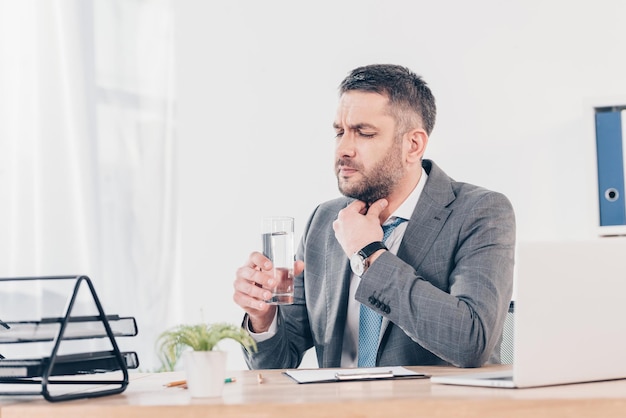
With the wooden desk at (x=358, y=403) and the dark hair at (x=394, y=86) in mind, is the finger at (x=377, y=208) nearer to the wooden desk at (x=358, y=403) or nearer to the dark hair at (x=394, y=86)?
the dark hair at (x=394, y=86)

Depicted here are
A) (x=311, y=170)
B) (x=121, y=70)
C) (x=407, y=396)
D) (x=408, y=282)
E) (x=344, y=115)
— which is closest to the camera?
(x=407, y=396)

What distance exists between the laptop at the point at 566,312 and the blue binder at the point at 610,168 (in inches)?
49.7

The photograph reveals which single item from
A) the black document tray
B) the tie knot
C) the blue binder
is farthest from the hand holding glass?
the blue binder

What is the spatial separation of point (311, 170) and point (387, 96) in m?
0.96

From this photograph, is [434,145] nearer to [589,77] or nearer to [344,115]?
[589,77]

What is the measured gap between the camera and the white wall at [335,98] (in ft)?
9.57

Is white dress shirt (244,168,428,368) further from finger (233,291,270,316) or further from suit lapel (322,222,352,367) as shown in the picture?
finger (233,291,270,316)

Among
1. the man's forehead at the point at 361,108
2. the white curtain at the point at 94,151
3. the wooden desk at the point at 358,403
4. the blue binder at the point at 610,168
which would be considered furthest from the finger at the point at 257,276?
the white curtain at the point at 94,151

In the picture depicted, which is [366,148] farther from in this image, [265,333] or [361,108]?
[265,333]

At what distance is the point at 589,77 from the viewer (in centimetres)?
289

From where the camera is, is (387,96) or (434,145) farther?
(434,145)

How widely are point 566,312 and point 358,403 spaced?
0.38 meters

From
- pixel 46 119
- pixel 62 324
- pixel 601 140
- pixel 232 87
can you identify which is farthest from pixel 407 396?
pixel 46 119

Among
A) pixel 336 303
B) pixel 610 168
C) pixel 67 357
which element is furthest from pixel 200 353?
pixel 610 168
